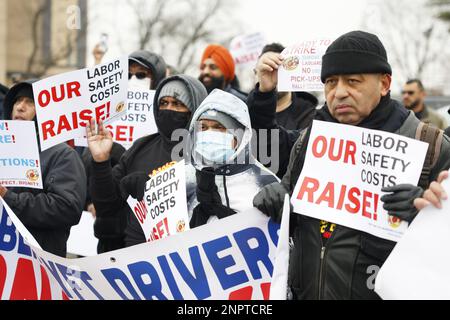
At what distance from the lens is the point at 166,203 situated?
439cm

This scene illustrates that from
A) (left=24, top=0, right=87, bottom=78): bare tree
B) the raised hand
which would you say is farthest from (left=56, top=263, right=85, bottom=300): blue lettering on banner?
(left=24, top=0, right=87, bottom=78): bare tree

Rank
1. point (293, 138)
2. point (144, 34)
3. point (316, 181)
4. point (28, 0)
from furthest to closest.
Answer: point (144, 34), point (28, 0), point (293, 138), point (316, 181)

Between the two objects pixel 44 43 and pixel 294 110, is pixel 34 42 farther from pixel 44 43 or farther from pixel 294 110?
pixel 294 110

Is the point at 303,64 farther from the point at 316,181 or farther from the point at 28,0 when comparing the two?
the point at 28,0

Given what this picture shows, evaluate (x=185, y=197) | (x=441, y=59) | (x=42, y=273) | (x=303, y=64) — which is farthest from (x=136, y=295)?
(x=441, y=59)

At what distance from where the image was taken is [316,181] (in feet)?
11.9

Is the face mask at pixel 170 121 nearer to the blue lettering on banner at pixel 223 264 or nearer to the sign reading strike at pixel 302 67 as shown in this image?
the sign reading strike at pixel 302 67

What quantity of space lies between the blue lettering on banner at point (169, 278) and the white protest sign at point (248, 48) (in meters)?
6.47

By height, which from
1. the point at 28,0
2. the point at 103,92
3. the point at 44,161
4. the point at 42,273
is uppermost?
the point at 103,92

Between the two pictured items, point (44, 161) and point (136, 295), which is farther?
point (44, 161)

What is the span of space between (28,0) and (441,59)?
76.8 ft

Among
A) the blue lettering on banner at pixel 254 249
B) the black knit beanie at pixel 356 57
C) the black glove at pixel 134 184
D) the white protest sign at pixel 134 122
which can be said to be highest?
the black knit beanie at pixel 356 57

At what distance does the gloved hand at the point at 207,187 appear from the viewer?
13.9 feet

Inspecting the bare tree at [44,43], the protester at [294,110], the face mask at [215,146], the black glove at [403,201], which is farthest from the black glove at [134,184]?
the bare tree at [44,43]
